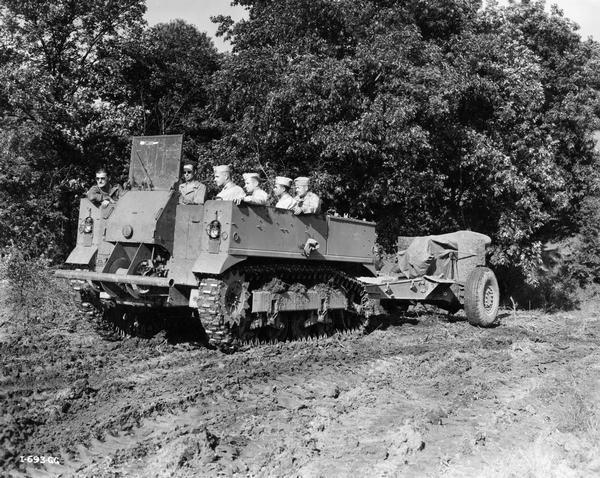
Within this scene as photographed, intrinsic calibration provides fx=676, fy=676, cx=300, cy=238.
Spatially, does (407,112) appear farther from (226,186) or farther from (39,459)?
(39,459)

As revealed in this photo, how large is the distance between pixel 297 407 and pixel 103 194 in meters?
4.90

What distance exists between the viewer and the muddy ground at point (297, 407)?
4.38 meters

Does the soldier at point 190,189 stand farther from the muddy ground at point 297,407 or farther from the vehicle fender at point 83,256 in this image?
the muddy ground at point 297,407

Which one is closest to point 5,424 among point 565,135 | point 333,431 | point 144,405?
point 144,405

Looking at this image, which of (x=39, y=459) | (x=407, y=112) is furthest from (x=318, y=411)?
(x=407, y=112)

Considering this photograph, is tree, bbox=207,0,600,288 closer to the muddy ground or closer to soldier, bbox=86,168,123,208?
soldier, bbox=86,168,123,208

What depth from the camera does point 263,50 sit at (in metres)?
15.2

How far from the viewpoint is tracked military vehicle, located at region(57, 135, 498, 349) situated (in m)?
7.84

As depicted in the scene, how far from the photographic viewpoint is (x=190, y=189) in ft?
29.5

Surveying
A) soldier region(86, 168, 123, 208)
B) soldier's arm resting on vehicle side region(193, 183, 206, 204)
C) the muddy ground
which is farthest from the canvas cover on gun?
soldier region(86, 168, 123, 208)

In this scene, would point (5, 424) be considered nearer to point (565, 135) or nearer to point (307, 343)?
point (307, 343)

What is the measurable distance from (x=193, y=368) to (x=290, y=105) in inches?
301

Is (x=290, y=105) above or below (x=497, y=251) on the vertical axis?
above

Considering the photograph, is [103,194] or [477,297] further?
[477,297]
